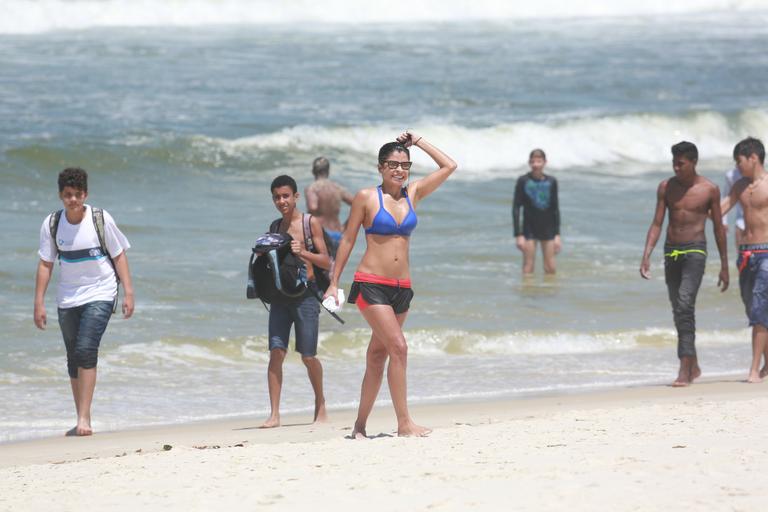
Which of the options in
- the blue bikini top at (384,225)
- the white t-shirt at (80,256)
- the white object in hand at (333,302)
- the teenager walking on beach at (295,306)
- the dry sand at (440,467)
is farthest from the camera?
the teenager walking on beach at (295,306)

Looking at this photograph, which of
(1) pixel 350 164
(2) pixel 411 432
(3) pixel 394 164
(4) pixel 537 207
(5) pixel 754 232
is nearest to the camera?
(3) pixel 394 164

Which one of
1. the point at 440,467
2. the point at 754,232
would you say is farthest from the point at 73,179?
the point at 754,232

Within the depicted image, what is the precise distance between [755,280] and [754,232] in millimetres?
330

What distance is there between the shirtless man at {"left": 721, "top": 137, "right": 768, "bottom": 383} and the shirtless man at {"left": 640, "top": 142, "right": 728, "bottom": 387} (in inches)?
6.2

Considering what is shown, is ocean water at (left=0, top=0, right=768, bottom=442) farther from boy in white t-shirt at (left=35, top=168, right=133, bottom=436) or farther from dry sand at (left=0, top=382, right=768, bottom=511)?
dry sand at (left=0, top=382, right=768, bottom=511)

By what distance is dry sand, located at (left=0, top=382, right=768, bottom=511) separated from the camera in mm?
5441

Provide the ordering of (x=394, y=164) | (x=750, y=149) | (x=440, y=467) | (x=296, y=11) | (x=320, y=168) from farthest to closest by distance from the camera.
Result: (x=296, y=11) < (x=320, y=168) < (x=750, y=149) < (x=394, y=164) < (x=440, y=467)

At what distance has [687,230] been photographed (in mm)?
9070

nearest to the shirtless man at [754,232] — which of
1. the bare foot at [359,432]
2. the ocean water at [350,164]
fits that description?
the ocean water at [350,164]

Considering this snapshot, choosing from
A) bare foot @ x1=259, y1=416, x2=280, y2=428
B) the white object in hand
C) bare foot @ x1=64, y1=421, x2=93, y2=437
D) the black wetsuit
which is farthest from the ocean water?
the white object in hand

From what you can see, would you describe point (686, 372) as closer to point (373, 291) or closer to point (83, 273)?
point (373, 291)

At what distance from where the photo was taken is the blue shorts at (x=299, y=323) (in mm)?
7996

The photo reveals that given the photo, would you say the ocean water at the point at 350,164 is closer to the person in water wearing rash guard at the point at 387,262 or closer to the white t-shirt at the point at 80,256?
the white t-shirt at the point at 80,256

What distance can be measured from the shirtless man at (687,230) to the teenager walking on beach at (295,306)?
8.32 feet
